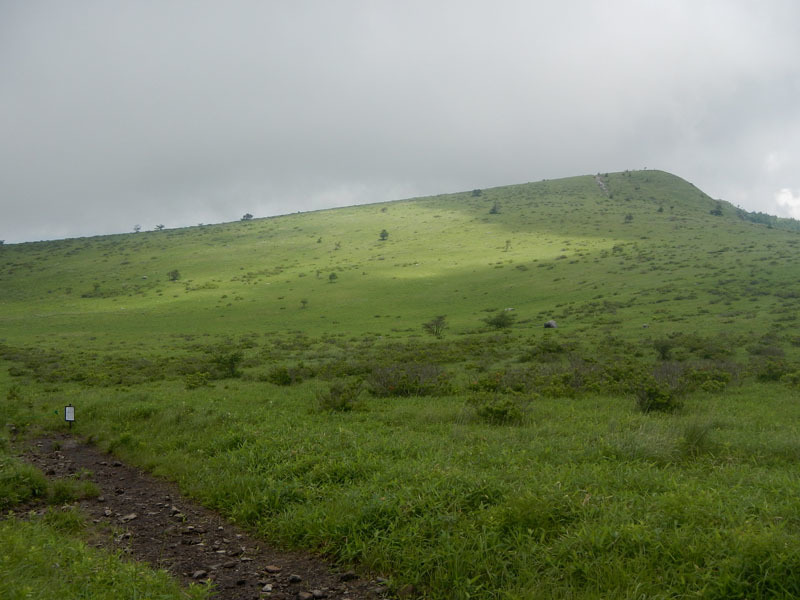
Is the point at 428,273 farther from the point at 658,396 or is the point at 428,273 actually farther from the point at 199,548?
the point at 199,548

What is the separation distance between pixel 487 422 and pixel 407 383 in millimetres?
5787

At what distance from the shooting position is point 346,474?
9.55 meters

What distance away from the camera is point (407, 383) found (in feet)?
62.8

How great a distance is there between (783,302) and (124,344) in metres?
59.1

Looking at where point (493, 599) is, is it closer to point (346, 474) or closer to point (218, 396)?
point (346, 474)

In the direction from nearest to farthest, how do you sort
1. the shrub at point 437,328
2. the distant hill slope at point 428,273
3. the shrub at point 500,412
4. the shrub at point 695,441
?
the shrub at point 695,441, the shrub at point 500,412, the shrub at point 437,328, the distant hill slope at point 428,273

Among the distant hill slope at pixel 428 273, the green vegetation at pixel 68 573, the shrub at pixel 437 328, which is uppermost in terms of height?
the distant hill slope at pixel 428 273

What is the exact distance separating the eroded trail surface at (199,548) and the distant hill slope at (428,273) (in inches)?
1333

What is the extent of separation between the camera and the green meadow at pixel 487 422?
21.5 feet

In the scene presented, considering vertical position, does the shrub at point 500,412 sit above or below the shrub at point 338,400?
below

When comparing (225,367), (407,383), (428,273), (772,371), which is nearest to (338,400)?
(407,383)

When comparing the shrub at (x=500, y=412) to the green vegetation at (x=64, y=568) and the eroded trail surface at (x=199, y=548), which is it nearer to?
the eroded trail surface at (x=199, y=548)

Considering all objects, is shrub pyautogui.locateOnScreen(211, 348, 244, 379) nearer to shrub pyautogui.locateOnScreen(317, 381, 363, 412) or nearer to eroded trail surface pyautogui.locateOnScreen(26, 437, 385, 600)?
shrub pyautogui.locateOnScreen(317, 381, 363, 412)

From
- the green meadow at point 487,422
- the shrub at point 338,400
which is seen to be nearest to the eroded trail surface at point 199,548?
the green meadow at point 487,422
